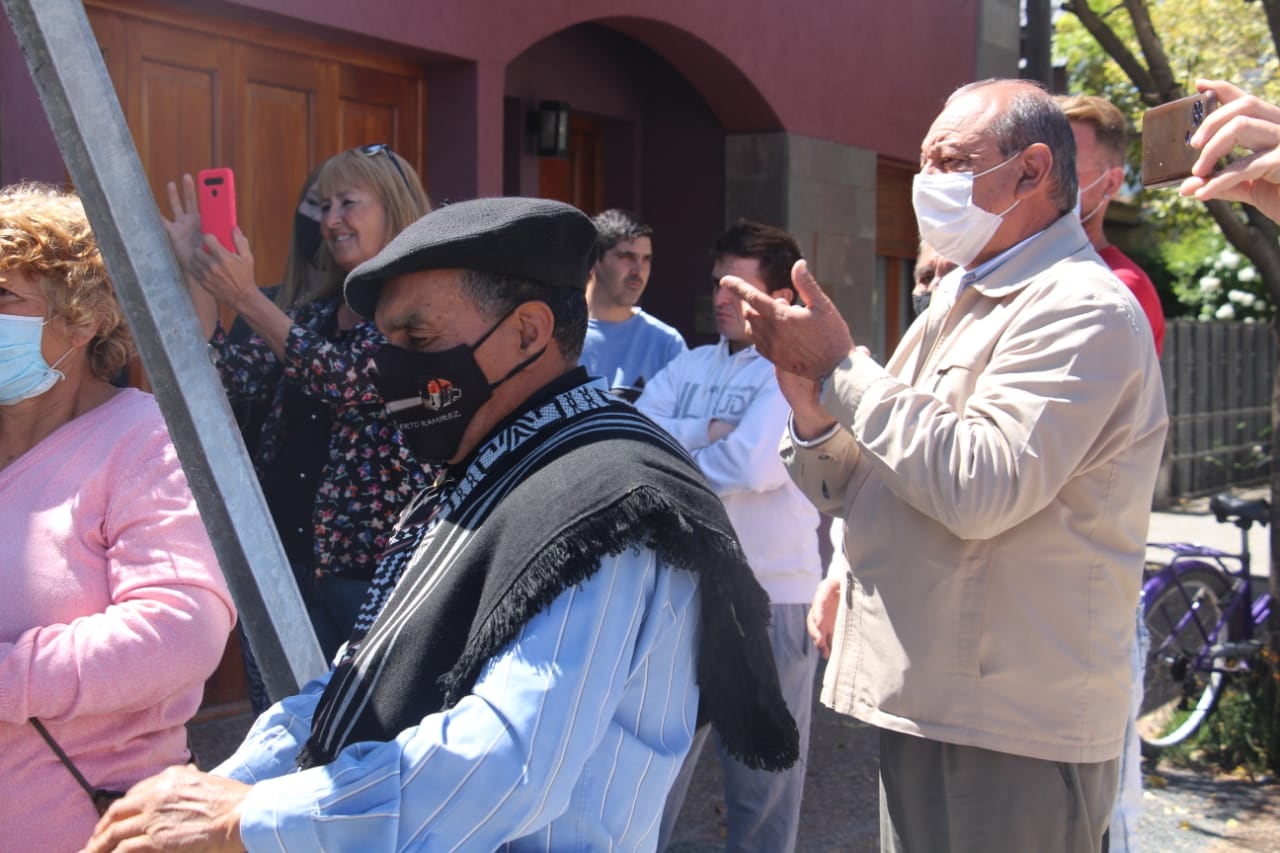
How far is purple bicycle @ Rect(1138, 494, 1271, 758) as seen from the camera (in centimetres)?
598

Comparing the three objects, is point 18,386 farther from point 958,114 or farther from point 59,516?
point 958,114

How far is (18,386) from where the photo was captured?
2482 millimetres

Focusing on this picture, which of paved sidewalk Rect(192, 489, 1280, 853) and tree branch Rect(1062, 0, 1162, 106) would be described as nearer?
paved sidewalk Rect(192, 489, 1280, 853)

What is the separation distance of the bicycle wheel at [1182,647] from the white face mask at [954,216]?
393 centimetres

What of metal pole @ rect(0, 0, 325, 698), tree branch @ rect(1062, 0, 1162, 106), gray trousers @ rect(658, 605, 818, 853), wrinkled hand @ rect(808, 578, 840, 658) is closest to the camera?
metal pole @ rect(0, 0, 325, 698)

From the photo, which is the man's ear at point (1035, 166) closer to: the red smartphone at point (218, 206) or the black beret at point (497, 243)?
the black beret at point (497, 243)

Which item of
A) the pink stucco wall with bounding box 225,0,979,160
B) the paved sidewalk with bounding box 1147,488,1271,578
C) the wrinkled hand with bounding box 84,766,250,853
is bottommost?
the paved sidewalk with bounding box 1147,488,1271,578

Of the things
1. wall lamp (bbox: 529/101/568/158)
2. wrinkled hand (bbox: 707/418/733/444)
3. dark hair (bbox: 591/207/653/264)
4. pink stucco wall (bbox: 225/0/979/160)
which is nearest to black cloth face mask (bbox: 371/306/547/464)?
wrinkled hand (bbox: 707/418/733/444)

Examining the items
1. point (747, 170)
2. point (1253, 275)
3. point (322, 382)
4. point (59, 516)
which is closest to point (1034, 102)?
point (322, 382)

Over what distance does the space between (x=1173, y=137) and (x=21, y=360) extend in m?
2.02

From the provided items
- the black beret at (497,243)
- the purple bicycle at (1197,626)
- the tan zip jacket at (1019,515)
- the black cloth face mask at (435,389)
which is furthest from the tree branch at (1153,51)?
the black cloth face mask at (435,389)

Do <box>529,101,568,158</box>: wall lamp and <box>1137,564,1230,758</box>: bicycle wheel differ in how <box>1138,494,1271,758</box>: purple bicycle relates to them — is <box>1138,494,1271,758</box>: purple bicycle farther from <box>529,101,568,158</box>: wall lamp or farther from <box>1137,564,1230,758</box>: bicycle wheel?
<box>529,101,568,158</box>: wall lamp

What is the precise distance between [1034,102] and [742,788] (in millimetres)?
2252

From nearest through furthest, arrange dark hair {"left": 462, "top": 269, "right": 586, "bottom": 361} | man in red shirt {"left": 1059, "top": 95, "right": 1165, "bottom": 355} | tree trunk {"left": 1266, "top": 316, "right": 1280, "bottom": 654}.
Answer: dark hair {"left": 462, "top": 269, "right": 586, "bottom": 361}
man in red shirt {"left": 1059, "top": 95, "right": 1165, "bottom": 355}
tree trunk {"left": 1266, "top": 316, "right": 1280, "bottom": 654}
